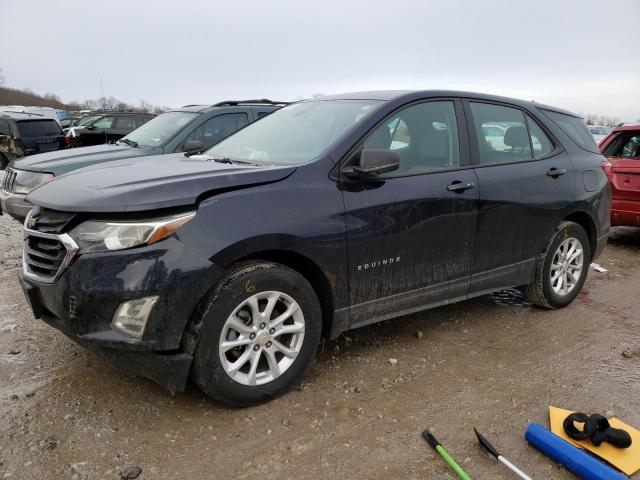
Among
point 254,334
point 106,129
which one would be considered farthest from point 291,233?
point 106,129

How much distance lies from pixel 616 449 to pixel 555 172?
2400 millimetres

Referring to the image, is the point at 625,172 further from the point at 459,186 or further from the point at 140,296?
the point at 140,296

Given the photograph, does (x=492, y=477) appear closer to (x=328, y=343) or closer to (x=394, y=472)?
(x=394, y=472)

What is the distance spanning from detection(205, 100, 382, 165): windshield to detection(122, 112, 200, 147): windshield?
3.07 m

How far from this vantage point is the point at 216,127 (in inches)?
287

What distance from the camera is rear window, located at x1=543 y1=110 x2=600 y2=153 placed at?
15.3 feet

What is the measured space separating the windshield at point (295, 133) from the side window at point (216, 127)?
2.88 meters

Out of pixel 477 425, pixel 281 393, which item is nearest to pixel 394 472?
pixel 477 425

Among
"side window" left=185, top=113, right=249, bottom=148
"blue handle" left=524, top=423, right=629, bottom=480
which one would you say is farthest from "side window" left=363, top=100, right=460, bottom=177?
"side window" left=185, top=113, right=249, bottom=148

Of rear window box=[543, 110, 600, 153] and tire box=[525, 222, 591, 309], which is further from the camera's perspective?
rear window box=[543, 110, 600, 153]

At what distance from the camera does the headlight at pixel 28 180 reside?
586 centimetres

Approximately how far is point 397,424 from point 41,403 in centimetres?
199

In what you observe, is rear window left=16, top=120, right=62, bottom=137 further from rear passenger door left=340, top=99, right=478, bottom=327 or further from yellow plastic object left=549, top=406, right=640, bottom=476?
yellow plastic object left=549, top=406, right=640, bottom=476

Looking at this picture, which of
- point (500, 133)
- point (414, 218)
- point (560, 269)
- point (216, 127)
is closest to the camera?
point (414, 218)
